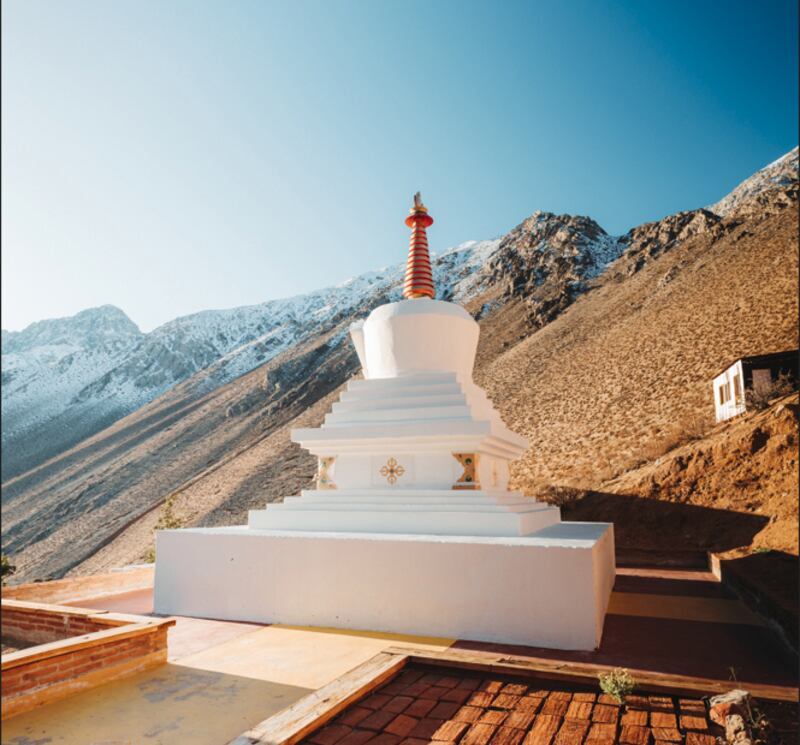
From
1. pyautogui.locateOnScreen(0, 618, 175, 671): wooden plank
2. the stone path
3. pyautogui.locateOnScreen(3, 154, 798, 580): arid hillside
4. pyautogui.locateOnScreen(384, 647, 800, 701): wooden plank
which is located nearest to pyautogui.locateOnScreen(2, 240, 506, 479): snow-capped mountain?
pyautogui.locateOnScreen(3, 154, 798, 580): arid hillside

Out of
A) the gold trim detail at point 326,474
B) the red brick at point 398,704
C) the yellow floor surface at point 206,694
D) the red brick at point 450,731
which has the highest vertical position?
the gold trim detail at point 326,474

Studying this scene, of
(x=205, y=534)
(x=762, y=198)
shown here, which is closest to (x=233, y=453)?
(x=205, y=534)

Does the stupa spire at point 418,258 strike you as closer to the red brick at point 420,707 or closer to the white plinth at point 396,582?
the white plinth at point 396,582

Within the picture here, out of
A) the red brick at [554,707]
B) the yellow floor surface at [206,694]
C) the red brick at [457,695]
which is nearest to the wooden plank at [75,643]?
the yellow floor surface at [206,694]

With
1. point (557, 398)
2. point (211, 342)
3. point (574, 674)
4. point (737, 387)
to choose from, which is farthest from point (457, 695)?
point (211, 342)

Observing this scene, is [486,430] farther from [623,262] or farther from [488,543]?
[623,262]

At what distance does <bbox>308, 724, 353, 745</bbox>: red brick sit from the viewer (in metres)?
3.09

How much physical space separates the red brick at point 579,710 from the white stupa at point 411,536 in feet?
5.92

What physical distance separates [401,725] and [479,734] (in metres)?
0.45

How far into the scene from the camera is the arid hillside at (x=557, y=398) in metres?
19.9

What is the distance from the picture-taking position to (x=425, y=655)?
421 centimetres

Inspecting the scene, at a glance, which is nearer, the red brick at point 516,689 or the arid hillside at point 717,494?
the red brick at point 516,689

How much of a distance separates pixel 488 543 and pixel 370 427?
2.50m

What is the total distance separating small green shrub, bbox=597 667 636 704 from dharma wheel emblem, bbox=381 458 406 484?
426 cm
